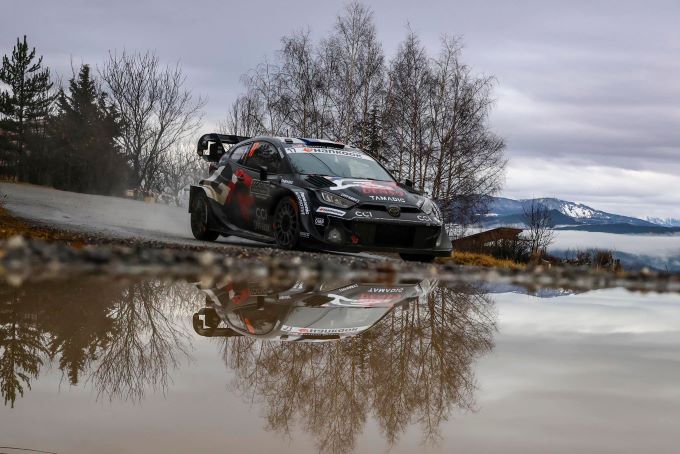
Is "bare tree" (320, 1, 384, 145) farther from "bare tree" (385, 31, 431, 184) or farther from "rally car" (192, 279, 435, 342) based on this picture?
"rally car" (192, 279, 435, 342)

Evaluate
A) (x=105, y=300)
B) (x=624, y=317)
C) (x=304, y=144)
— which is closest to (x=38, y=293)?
(x=105, y=300)

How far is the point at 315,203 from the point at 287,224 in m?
0.64

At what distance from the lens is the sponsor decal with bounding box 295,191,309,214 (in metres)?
9.25

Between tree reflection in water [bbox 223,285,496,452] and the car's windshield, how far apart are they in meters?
6.63

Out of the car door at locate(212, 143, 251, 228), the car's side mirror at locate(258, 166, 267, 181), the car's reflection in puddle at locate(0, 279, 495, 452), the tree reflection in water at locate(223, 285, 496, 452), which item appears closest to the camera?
the tree reflection in water at locate(223, 285, 496, 452)

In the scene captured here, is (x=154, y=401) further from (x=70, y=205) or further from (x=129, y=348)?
(x=70, y=205)

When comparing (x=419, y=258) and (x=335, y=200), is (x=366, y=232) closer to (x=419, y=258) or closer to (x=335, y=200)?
(x=335, y=200)

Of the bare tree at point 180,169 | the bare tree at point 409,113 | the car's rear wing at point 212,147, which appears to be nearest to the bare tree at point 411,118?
the bare tree at point 409,113

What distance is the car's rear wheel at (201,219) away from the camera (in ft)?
38.5

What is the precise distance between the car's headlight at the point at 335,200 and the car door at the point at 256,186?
3.39 ft

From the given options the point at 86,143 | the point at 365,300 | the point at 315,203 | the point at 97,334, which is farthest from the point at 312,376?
the point at 86,143

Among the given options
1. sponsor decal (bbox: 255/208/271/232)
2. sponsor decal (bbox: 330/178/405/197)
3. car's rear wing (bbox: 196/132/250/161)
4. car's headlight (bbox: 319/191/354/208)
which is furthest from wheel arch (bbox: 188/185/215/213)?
car's headlight (bbox: 319/191/354/208)

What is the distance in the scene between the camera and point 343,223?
356 inches

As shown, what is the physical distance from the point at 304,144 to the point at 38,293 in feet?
23.5
